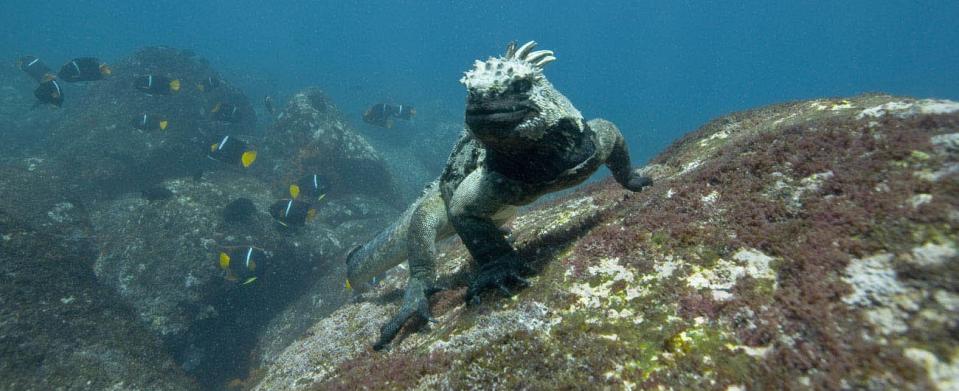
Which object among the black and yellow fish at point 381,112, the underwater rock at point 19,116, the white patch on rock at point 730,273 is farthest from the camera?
the underwater rock at point 19,116

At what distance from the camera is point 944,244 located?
1.98m

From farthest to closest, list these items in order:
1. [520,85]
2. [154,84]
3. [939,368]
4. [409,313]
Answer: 1. [154,84]
2. [409,313]
3. [520,85]
4. [939,368]

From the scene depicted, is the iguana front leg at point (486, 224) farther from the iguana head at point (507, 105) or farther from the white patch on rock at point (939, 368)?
the white patch on rock at point (939, 368)

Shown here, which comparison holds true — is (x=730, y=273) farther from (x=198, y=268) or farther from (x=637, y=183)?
(x=198, y=268)

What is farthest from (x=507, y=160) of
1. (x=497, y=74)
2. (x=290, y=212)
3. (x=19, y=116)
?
(x=19, y=116)

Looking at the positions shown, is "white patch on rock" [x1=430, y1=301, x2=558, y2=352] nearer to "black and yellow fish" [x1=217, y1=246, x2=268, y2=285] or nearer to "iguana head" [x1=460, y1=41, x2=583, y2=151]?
"iguana head" [x1=460, y1=41, x2=583, y2=151]

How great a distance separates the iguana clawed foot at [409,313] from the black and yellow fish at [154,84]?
1583 cm

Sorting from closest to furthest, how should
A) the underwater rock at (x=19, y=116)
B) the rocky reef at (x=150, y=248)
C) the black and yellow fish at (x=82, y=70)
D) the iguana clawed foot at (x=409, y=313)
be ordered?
the iguana clawed foot at (x=409, y=313), the rocky reef at (x=150, y=248), the black and yellow fish at (x=82, y=70), the underwater rock at (x=19, y=116)

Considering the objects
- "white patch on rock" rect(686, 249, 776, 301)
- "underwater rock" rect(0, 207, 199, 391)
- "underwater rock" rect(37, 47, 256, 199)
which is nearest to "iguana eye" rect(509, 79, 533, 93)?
"white patch on rock" rect(686, 249, 776, 301)

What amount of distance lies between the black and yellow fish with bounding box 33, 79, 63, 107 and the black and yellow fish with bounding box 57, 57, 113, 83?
1526 millimetres

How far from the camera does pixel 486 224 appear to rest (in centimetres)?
383

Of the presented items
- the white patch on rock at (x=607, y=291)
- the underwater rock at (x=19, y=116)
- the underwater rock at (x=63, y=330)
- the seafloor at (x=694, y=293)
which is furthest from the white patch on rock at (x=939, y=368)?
the underwater rock at (x=19, y=116)

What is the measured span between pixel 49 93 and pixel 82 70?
84.3 inches

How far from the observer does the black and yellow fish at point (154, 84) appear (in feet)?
47.3
